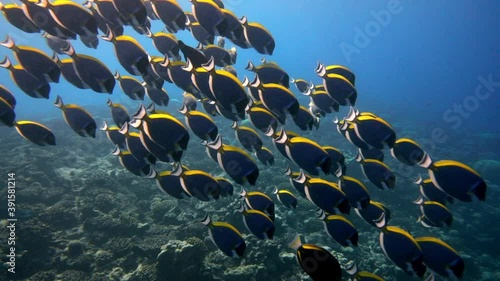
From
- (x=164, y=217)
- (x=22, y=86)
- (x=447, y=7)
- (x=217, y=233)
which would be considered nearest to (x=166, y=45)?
(x=22, y=86)

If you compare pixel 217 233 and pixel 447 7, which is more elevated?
pixel 447 7

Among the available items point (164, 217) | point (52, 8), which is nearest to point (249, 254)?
point (164, 217)

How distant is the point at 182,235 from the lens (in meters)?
6.95

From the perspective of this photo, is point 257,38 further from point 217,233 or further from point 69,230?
point 69,230

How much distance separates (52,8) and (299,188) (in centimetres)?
335

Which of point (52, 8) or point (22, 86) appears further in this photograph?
point (22, 86)

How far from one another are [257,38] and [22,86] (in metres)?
3.01

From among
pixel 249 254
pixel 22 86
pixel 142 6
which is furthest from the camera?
pixel 249 254

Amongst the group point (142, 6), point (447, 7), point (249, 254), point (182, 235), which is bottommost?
point (182, 235)

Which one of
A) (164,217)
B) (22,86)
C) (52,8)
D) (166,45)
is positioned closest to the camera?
(52,8)

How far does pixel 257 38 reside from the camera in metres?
4.04

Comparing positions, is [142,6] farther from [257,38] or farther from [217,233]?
[217,233]

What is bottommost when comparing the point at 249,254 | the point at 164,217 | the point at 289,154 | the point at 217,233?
the point at 164,217

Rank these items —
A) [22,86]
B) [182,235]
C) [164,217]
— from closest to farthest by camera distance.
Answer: [22,86]
[182,235]
[164,217]
